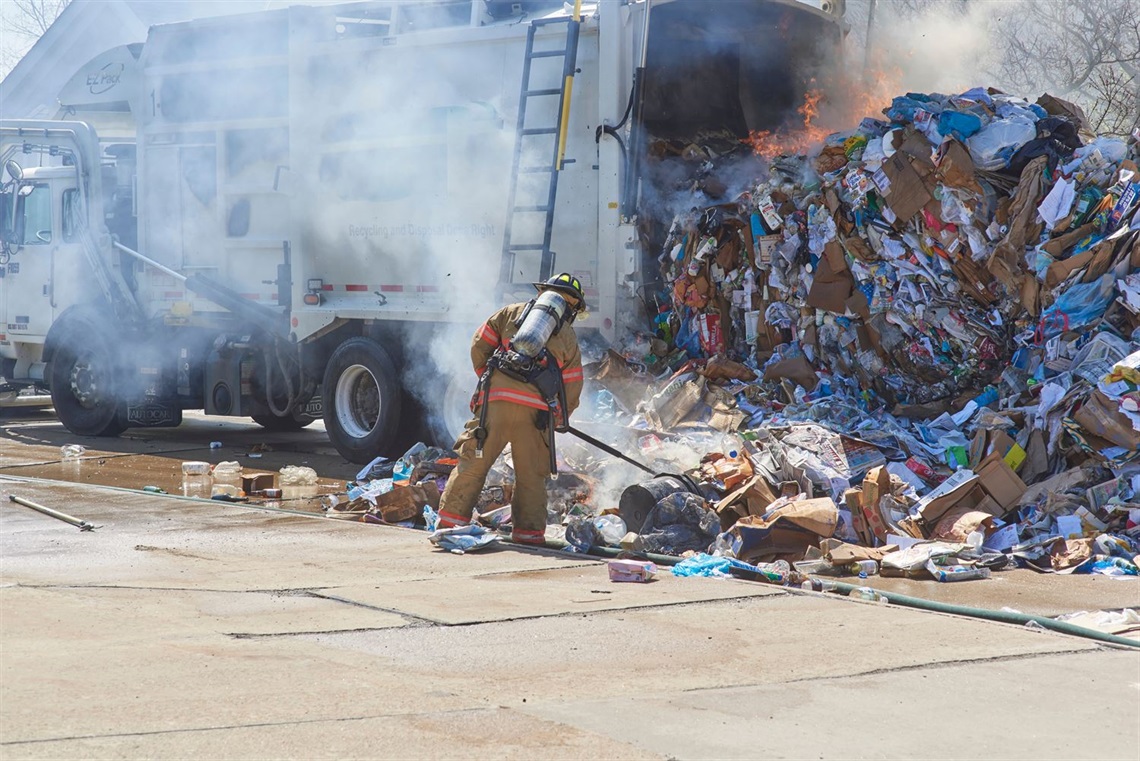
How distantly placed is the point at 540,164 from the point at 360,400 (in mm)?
2621

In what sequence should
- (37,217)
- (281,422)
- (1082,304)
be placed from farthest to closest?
(281,422), (37,217), (1082,304)

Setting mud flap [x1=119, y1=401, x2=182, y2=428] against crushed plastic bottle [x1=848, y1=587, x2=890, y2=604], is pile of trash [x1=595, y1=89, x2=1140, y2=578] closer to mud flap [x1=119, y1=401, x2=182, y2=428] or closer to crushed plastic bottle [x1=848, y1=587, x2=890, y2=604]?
crushed plastic bottle [x1=848, y1=587, x2=890, y2=604]

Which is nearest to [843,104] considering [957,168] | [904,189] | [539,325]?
[904,189]

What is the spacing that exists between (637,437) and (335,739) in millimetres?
4855

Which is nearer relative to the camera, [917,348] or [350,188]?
[917,348]

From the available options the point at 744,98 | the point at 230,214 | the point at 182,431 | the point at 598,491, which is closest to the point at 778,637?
the point at 598,491

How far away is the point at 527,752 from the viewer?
11.9ft

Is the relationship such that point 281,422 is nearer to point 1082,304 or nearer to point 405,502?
point 405,502

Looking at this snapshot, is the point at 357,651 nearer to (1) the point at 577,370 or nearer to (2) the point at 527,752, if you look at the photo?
(2) the point at 527,752

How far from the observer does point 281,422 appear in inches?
524

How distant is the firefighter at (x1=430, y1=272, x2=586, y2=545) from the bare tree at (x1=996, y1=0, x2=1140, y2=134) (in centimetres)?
1079

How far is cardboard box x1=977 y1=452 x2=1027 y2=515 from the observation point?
701 cm

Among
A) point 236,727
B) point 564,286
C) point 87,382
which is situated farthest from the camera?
point 87,382

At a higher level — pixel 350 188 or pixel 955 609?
pixel 350 188
